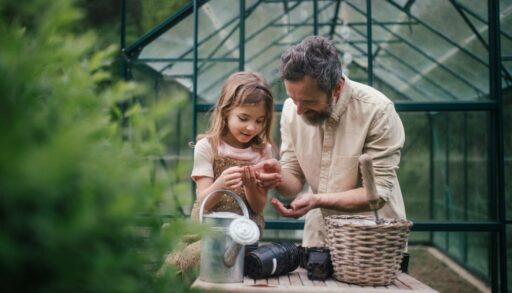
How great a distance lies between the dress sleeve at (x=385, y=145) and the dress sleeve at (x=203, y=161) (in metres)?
0.68

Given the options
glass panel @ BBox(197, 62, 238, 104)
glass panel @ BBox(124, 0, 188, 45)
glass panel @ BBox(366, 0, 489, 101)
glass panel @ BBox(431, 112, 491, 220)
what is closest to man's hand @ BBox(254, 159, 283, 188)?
glass panel @ BBox(366, 0, 489, 101)

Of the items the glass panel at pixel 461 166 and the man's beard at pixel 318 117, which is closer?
the man's beard at pixel 318 117

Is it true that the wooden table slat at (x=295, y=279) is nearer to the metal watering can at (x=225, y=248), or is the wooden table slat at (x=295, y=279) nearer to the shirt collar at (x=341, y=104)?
the metal watering can at (x=225, y=248)

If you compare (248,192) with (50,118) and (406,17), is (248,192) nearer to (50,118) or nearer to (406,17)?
(50,118)

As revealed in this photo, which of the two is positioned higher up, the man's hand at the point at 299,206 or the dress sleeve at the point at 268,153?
the dress sleeve at the point at 268,153

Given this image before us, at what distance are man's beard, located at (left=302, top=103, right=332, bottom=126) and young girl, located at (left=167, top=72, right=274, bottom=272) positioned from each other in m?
0.16

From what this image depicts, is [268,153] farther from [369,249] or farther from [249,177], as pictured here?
[369,249]

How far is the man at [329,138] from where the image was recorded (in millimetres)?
2555

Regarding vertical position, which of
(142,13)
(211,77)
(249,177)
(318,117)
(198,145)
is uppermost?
(142,13)

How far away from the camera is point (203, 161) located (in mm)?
2564

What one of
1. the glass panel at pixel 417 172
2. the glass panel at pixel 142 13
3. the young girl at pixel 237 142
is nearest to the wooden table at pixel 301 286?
the young girl at pixel 237 142

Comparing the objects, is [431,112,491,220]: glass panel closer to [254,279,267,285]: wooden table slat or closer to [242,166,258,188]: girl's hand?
[242,166,258,188]: girl's hand

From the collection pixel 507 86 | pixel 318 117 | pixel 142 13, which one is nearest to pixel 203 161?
pixel 318 117

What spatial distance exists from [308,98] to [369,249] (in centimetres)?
84
